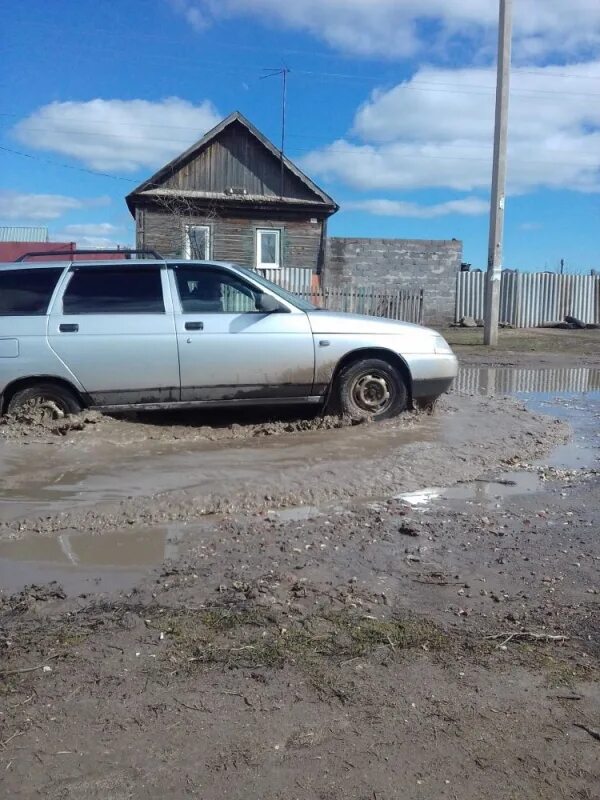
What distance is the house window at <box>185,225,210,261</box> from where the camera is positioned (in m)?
24.9

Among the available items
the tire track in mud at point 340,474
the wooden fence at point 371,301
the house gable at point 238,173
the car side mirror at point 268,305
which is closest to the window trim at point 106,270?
the car side mirror at point 268,305

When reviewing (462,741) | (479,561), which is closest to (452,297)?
(479,561)

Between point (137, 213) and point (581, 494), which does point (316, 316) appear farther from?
point (137, 213)

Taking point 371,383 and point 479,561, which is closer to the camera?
point 479,561

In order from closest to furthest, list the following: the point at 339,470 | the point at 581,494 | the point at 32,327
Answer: the point at 581,494 → the point at 339,470 → the point at 32,327

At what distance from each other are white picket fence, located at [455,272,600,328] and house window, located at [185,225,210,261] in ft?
28.4

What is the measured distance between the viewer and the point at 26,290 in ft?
23.0

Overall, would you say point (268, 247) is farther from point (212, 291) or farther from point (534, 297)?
point (212, 291)

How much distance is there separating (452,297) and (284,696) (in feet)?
79.7

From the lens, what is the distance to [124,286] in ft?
23.4

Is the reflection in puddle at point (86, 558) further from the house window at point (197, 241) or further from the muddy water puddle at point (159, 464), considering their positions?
the house window at point (197, 241)

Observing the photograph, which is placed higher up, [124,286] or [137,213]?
[137,213]

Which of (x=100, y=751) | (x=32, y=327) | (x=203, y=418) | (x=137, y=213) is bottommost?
(x=100, y=751)

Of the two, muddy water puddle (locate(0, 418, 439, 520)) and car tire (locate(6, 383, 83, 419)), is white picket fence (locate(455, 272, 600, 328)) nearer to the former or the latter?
muddy water puddle (locate(0, 418, 439, 520))
